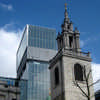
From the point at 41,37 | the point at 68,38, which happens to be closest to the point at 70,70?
the point at 68,38

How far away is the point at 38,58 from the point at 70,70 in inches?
2347

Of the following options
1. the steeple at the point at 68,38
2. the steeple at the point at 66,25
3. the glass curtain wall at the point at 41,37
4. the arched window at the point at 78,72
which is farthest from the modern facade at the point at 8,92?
the glass curtain wall at the point at 41,37

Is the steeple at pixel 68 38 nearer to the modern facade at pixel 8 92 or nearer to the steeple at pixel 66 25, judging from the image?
the steeple at pixel 66 25

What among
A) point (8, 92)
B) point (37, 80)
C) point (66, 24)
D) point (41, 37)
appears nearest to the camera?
point (8, 92)

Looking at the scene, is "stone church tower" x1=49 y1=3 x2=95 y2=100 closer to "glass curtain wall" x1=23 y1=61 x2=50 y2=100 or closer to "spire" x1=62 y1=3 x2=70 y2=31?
"spire" x1=62 y1=3 x2=70 y2=31

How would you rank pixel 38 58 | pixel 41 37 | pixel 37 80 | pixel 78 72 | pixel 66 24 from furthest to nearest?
1. pixel 41 37
2. pixel 38 58
3. pixel 37 80
4. pixel 66 24
5. pixel 78 72

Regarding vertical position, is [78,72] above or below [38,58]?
below

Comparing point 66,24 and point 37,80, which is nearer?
point 66,24

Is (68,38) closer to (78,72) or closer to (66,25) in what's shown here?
(66,25)

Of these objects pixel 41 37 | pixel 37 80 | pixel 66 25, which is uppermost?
pixel 41 37

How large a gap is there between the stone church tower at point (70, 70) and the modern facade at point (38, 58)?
163 ft

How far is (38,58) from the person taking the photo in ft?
344

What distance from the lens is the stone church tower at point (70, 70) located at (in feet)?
145

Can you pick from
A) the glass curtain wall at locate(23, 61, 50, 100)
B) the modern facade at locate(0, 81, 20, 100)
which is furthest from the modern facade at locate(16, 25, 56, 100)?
the modern facade at locate(0, 81, 20, 100)
